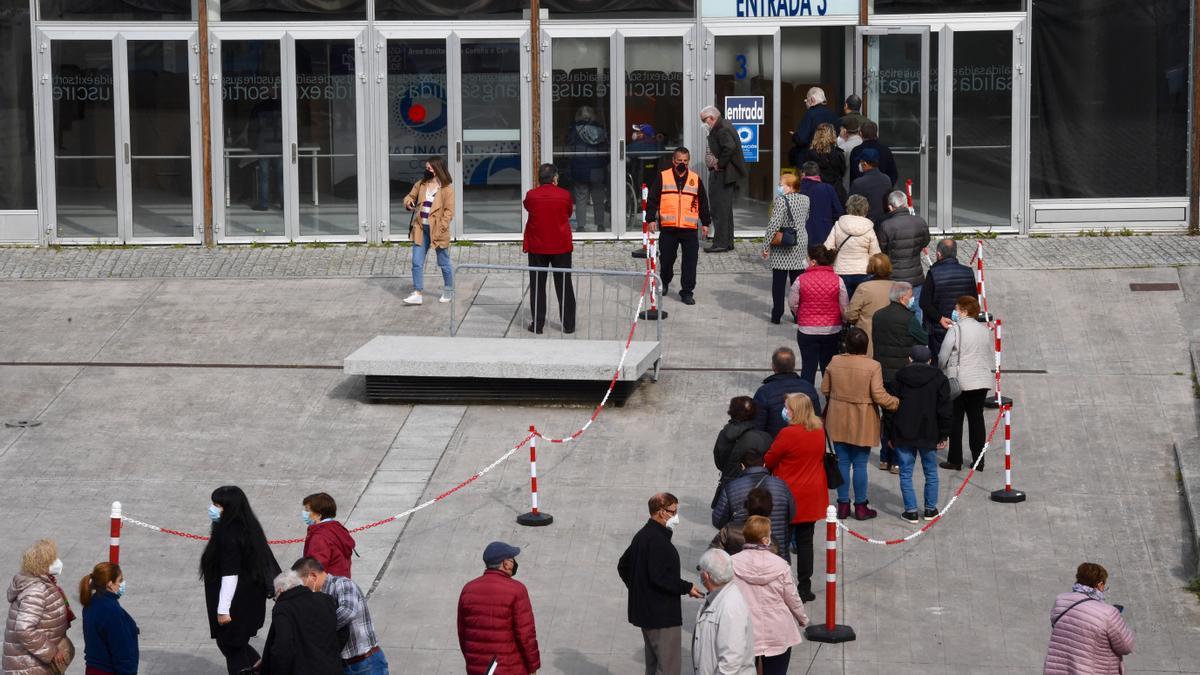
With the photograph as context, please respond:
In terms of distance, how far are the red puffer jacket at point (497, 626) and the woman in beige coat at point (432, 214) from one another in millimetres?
9186

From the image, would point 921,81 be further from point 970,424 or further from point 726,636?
point 726,636

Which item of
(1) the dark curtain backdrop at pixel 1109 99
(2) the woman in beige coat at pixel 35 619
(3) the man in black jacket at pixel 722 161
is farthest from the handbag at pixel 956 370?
(1) the dark curtain backdrop at pixel 1109 99

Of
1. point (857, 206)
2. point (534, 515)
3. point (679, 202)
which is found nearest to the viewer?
point (534, 515)

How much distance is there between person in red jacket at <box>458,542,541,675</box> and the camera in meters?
9.35

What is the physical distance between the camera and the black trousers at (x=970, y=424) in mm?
14289

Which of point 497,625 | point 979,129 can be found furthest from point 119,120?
point 497,625

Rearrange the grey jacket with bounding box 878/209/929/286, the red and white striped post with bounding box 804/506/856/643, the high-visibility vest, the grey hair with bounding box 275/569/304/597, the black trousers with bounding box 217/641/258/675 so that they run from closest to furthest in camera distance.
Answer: the grey hair with bounding box 275/569/304/597, the black trousers with bounding box 217/641/258/675, the red and white striped post with bounding box 804/506/856/643, the grey jacket with bounding box 878/209/929/286, the high-visibility vest

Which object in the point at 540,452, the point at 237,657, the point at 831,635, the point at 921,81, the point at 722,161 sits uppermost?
the point at 921,81

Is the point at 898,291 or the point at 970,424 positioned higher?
the point at 898,291

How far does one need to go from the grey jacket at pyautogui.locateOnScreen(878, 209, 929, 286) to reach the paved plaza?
1.48m

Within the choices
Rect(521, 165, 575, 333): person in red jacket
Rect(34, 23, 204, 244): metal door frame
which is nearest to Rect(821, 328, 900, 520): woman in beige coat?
Rect(521, 165, 575, 333): person in red jacket

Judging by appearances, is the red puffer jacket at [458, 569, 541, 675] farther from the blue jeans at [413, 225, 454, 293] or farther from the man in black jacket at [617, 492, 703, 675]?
the blue jeans at [413, 225, 454, 293]

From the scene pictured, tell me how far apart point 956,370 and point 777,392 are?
7.51ft

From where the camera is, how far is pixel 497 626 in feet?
30.6
